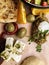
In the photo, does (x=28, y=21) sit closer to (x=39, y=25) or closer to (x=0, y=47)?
(x=39, y=25)

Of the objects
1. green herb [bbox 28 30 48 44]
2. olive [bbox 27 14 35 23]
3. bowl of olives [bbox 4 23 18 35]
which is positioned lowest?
green herb [bbox 28 30 48 44]

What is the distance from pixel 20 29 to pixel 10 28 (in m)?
0.05

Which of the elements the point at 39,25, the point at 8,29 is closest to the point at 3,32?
the point at 8,29

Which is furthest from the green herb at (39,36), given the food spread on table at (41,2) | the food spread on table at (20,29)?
the food spread on table at (41,2)

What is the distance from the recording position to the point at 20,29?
1.52m

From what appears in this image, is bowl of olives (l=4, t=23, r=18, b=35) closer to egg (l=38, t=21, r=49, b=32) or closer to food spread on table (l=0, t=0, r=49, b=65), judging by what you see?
food spread on table (l=0, t=0, r=49, b=65)

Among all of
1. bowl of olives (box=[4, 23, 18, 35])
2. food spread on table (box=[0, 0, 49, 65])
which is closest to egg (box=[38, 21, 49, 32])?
food spread on table (box=[0, 0, 49, 65])

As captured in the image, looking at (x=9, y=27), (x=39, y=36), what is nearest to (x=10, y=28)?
(x=9, y=27)

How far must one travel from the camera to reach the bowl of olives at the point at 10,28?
1.51 meters

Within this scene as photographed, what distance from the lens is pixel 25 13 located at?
1513 mm

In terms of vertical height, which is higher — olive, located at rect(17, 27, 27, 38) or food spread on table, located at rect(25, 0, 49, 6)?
food spread on table, located at rect(25, 0, 49, 6)

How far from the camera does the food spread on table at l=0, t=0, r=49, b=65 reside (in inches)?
59.4

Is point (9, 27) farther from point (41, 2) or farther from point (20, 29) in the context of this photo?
point (41, 2)

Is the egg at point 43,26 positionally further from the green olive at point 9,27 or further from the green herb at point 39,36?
the green olive at point 9,27
